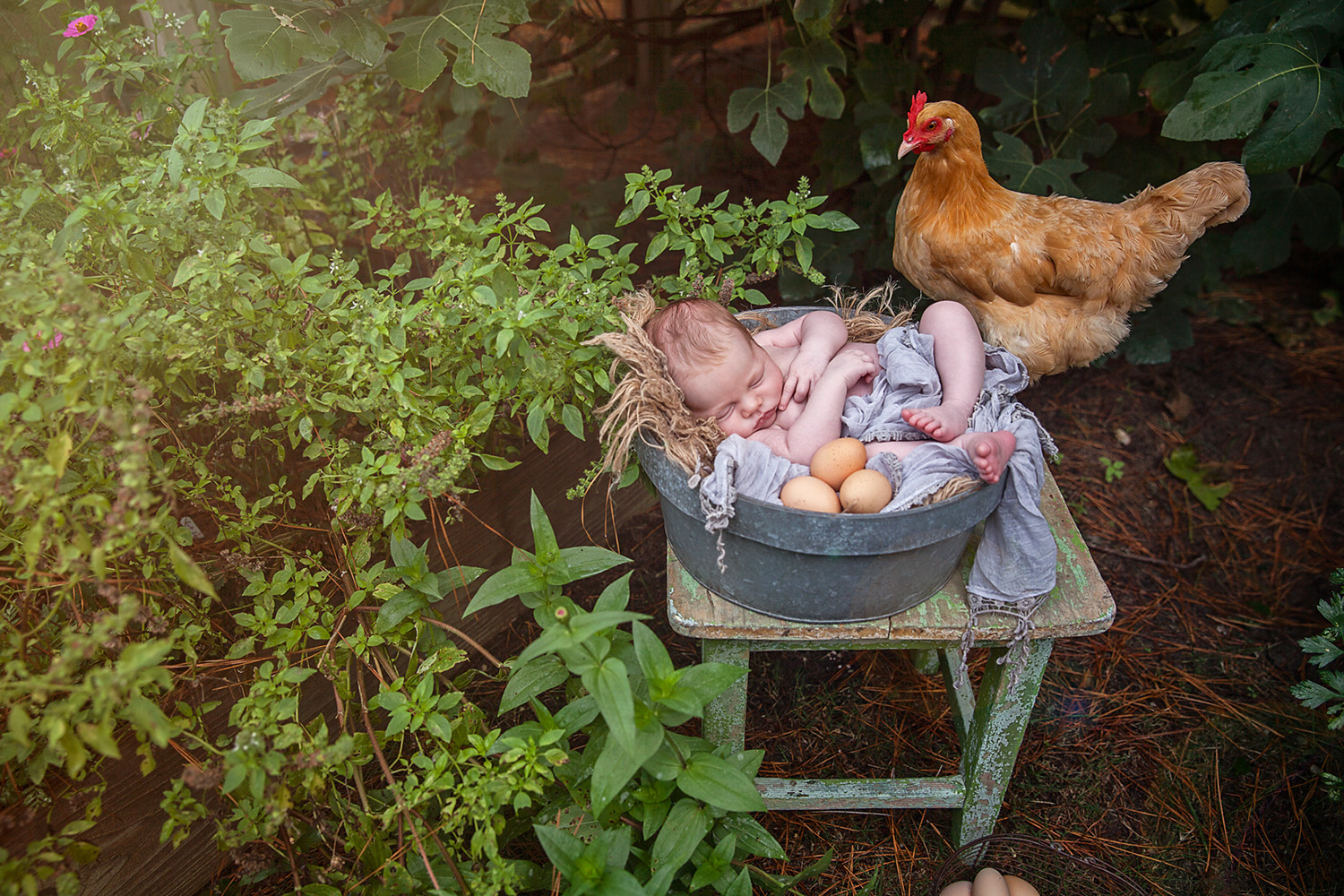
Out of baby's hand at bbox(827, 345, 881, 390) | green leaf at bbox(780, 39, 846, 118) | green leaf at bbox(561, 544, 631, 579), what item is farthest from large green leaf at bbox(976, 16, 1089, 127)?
green leaf at bbox(561, 544, 631, 579)

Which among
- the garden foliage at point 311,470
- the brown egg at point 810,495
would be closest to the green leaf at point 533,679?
the garden foliage at point 311,470

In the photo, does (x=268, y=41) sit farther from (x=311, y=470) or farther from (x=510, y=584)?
(x=510, y=584)

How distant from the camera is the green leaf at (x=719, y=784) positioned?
1.33 metres

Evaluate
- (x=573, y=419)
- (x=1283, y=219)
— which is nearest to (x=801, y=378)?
(x=573, y=419)

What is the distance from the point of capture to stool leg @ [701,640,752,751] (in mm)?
1557

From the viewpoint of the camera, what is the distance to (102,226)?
1.51 m

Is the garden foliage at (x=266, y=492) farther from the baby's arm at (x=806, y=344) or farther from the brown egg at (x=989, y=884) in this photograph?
the brown egg at (x=989, y=884)

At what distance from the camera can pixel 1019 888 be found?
167 centimetres

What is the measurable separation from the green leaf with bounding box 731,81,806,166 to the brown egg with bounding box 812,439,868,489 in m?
1.09

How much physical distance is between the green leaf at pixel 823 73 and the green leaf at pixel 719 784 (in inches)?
71.5

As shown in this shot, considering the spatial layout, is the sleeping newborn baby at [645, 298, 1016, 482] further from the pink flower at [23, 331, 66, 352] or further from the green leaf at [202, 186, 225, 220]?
the pink flower at [23, 331, 66, 352]

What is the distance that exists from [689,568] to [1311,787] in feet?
5.58

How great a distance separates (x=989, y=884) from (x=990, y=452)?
0.95 meters

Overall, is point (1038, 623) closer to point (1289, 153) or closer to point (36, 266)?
point (1289, 153)
